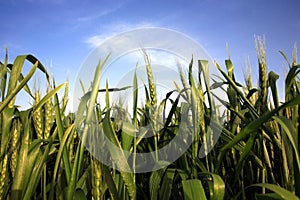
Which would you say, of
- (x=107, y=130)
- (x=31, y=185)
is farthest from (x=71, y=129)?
(x=31, y=185)

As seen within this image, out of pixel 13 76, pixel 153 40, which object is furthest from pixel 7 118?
pixel 153 40

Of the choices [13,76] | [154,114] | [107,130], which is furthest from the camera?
[154,114]

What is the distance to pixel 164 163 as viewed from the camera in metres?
1.21

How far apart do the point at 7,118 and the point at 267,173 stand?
3.72 feet

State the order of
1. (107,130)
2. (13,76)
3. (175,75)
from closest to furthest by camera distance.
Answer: (107,130) < (13,76) < (175,75)

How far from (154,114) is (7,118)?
620 millimetres

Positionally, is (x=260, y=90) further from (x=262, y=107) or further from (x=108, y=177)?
(x=108, y=177)

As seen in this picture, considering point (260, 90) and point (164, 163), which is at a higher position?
point (260, 90)

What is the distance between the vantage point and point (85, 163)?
1403mm

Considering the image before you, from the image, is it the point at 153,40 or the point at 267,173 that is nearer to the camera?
the point at 267,173

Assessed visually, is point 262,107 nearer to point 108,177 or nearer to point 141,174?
point 141,174

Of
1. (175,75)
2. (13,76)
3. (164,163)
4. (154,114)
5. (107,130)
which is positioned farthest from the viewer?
(175,75)

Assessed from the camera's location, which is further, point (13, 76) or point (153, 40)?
point (153, 40)

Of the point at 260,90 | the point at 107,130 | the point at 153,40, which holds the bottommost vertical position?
the point at 107,130
